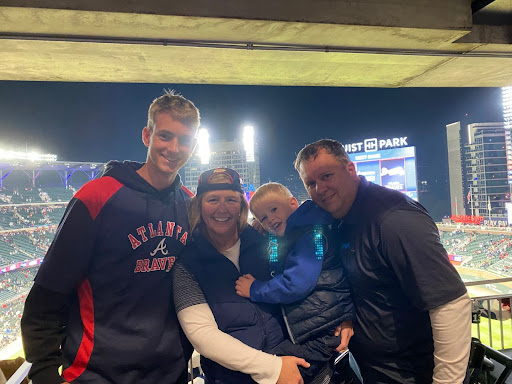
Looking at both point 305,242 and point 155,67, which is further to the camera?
point 155,67

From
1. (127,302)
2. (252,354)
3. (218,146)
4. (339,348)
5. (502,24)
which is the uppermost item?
(502,24)

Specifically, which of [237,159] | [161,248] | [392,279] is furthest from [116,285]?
[237,159]

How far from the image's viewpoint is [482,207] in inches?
550

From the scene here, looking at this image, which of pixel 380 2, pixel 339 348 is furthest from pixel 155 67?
pixel 339 348

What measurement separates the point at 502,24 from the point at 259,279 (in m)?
3.08

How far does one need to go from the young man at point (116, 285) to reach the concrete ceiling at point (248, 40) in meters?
0.93

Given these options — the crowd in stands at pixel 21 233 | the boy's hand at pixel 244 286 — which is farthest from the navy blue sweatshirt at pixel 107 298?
the crowd in stands at pixel 21 233

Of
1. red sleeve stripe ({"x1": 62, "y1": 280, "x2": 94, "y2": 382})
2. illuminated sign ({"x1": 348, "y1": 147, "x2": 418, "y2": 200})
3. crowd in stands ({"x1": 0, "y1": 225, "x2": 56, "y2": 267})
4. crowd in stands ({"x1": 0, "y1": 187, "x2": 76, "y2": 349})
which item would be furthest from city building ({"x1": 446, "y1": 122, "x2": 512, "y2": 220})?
crowd in stands ({"x1": 0, "y1": 225, "x2": 56, "y2": 267})

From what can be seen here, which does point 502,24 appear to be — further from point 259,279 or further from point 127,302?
point 127,302

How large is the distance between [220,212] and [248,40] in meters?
1.55

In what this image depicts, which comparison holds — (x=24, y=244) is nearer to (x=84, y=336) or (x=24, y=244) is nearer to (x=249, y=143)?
(x=249, y=143)

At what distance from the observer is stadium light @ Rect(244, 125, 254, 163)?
192 inches

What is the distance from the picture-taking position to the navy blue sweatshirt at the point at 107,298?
4.04 feet

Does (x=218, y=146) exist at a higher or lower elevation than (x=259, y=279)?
higher
